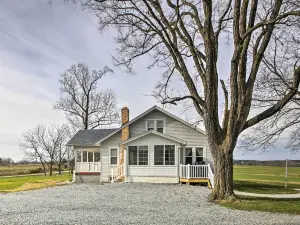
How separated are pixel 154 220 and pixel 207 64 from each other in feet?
23.1

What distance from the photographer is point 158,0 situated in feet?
45.5

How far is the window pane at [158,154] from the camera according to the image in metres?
23.2

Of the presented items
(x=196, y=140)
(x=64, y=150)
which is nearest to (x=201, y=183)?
(x=196, y=140)

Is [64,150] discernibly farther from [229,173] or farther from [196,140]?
[229,173]

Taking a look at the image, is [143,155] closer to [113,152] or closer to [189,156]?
[113,152]

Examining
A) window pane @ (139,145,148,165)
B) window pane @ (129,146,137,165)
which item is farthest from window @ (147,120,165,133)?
window pane @ (129,146,137,165)

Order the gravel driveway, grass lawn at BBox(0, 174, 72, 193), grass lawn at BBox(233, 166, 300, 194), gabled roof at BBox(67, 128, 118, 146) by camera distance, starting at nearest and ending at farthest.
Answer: the gravel driveway → grass lawn at BBox(233, 166, 300, 194) → grass lawn at BBox(0, 174, 72, 193) → gabled roof at BBox(67, 128, 118, 146)

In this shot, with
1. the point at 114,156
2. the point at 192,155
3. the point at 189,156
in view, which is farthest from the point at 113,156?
the point at 192,155

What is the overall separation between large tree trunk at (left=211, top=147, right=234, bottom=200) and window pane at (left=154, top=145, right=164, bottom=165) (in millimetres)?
10050

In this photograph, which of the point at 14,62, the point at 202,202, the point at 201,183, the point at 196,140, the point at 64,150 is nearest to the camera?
the point at 202,202

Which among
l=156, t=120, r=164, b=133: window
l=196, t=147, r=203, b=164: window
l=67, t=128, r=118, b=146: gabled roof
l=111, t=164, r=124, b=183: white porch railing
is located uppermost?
l=156, t=120, r=164, b=133: window

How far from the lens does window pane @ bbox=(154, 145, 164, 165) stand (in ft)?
76.0

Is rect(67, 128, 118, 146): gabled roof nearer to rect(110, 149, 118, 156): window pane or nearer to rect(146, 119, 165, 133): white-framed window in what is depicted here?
rect(110, 149, 118, 156): window pane

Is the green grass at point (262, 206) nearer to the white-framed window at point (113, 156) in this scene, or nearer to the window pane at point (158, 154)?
the window pane at point (158, 154)
